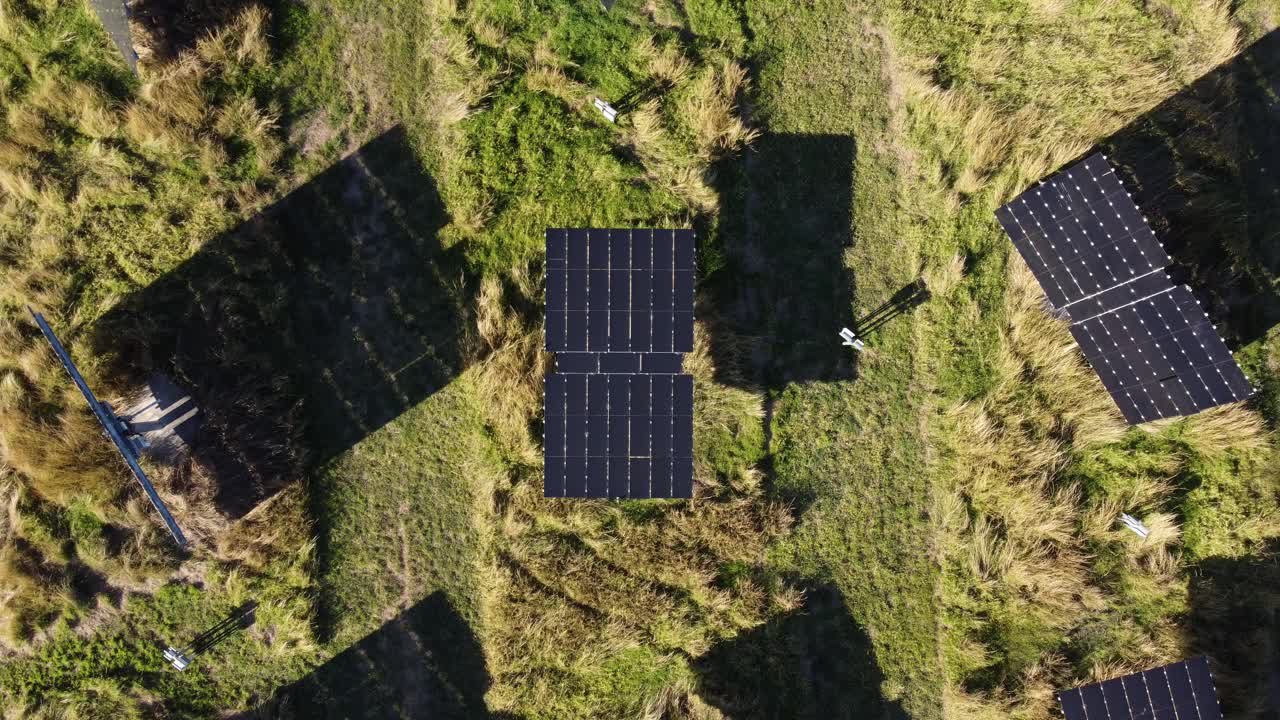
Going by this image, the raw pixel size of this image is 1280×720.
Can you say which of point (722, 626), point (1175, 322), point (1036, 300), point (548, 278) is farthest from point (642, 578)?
point (1175, 322)

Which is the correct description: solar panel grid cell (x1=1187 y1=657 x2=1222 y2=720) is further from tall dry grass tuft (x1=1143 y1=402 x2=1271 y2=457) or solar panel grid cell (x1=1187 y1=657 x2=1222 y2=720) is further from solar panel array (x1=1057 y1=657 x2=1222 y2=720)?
tall dry grass tuft (x1=1143 y1=402 x2=1271 y2=457)

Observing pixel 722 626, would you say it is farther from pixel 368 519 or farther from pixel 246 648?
pixel 246 648

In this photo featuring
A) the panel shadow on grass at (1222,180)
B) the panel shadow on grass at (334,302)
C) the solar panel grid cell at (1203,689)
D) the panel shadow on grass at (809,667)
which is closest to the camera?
the solar panel grid cell at (1203,689)

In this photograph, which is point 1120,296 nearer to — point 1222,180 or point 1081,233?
point 1081,233

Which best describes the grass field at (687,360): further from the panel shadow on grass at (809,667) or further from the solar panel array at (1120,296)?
the solar panel array at (1120,296)

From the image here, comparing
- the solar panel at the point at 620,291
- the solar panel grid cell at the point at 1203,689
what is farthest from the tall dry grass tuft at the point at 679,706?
the solar panel grid cell at the point at 1203,689

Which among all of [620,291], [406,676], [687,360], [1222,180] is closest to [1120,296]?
[1222,180]
